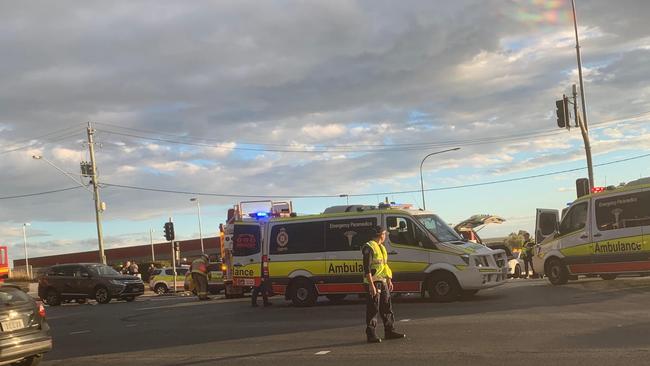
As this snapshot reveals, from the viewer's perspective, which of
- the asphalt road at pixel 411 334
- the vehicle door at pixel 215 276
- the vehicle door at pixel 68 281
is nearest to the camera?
the asphalt road at pixel 411 334

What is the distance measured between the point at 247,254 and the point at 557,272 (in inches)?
332

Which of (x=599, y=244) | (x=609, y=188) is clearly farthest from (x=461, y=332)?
(x=609, y=188)

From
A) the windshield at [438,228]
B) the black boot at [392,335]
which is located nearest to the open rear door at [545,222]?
the windshield at [438,228]

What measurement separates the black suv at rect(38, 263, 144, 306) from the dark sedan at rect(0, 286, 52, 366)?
50.6ft

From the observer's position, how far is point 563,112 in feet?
75.5

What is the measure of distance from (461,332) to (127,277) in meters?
18.7

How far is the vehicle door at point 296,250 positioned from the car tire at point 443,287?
9.26 feet

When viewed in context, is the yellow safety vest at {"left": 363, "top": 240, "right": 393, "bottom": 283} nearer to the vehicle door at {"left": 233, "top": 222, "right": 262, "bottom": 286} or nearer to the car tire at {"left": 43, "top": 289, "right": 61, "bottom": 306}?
the vehicle door at {"left": 233, "top": 222, "right": 262, "bottom": 286}

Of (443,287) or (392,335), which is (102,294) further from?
(392,335)

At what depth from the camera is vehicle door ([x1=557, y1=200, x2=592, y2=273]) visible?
15.5 metres

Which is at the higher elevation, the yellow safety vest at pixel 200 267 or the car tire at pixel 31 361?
the yellow safety vest at pixel 200 267

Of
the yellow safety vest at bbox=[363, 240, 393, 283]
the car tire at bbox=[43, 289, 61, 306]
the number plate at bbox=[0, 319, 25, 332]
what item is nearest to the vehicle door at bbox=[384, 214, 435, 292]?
the yellow safety vest at bbox=[363, 240, 393, 283]

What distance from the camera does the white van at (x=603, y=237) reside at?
47.6 feet

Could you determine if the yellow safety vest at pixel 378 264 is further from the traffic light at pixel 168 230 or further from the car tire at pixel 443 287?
the traffic light at pixel 168 230
